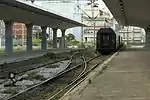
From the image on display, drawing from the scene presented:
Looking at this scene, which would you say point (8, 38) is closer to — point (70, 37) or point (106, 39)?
point (106, 39)

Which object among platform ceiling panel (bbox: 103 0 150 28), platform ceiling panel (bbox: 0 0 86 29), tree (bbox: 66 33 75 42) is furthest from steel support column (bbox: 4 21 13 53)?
tree (bbox: 66 33 75 42)

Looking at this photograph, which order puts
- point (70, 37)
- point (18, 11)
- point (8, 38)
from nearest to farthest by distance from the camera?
1. point (18, 11)
2. point (8, 38)
3. point (70, 37)

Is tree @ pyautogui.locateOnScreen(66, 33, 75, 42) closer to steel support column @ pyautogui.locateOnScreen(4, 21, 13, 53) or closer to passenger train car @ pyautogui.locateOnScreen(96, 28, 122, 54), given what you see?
passenger train car @ pyautogui.locateOnScreen(96, 28, 122, 54)

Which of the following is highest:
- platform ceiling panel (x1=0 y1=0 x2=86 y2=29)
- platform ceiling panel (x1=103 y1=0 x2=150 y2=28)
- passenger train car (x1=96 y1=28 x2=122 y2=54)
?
platform ceiling panel (x1=103 y1=0 x2=150 y2=28)

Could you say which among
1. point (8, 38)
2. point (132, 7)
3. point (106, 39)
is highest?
point (132, 7)

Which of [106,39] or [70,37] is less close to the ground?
[70,37]

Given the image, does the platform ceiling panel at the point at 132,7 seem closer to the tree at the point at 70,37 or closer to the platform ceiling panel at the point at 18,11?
the platform ceiling panel at the point at 18,11

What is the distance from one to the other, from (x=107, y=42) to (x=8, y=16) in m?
12.9

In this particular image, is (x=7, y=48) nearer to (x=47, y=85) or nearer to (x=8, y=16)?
(x=8, y=16)

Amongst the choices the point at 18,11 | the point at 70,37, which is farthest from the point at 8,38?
the point at 70,37

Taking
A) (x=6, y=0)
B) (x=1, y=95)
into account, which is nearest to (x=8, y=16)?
(x=6, y=0)

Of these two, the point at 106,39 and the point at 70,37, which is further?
the point at 70,37

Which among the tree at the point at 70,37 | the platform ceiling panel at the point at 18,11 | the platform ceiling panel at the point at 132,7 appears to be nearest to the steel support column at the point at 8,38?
the platform ceiling panel at the point at 18,11

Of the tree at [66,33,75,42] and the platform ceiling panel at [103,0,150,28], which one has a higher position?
the platform ceiling panel at [103,0,150,28]
